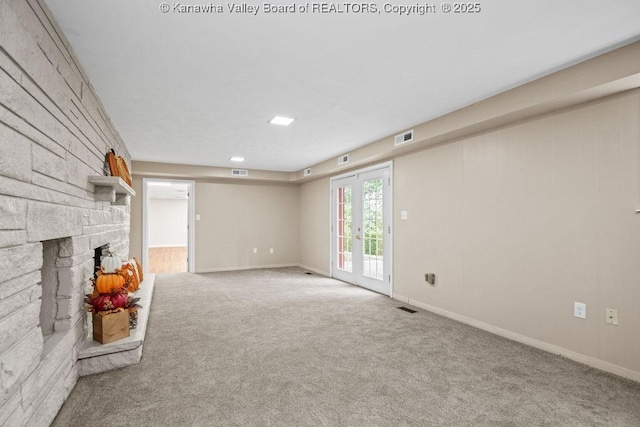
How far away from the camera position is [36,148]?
173cm

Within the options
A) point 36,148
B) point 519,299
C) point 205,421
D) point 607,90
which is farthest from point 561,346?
point 36,148

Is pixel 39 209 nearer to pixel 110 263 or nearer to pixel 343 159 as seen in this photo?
pixel 110 263

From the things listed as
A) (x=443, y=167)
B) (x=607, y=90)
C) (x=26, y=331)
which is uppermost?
(x=607, y=90)

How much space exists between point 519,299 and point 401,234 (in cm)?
186

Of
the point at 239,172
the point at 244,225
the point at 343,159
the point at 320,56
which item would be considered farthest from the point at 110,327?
the point at 244,225

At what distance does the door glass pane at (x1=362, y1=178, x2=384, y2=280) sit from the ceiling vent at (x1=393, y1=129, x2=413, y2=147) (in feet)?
3.29

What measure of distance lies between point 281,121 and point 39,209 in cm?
260

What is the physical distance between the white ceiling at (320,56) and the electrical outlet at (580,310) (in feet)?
6.34

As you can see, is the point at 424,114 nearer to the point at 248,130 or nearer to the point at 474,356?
the point at 248,130

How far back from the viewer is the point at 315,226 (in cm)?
748

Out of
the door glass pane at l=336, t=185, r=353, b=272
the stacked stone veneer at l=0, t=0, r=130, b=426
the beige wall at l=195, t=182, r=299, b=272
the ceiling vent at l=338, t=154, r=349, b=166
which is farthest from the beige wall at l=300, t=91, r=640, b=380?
the beige wall at l=195, t=182, r=299, b=272

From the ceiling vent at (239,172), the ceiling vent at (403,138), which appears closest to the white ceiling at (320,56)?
the ceiling vent at (403,138)

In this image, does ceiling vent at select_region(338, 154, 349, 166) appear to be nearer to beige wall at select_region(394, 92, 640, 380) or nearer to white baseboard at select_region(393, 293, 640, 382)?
beige wall at select_region(394, 92, 640, 380)

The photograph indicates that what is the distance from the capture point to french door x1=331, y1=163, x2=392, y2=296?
520cm
